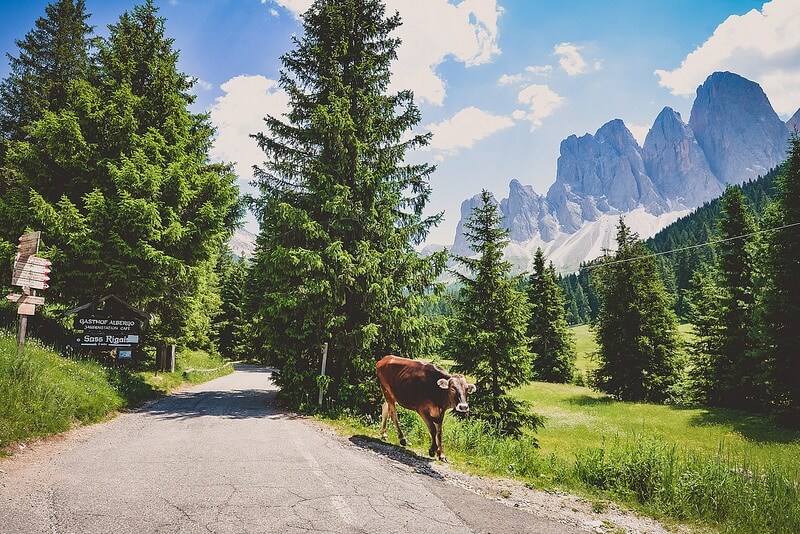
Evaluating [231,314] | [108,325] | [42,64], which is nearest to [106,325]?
[108,325]

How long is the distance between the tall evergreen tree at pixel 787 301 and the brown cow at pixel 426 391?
65.2 ft

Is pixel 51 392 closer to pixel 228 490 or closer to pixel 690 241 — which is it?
pixel 228 490

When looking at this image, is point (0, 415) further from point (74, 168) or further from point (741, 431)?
point (741, 431)

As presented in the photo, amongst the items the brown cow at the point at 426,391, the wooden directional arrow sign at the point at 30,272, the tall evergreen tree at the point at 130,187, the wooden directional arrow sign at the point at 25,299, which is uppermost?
the tall evergreen tree at the point at 130,187

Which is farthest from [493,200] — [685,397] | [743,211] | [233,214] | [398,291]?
[685,397]

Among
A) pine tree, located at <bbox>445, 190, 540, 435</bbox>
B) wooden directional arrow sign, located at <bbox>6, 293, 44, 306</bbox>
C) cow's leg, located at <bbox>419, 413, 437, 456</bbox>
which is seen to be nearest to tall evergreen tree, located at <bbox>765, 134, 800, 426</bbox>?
pine tree, located at <bbox>445, 190, 540, 435</bbox>

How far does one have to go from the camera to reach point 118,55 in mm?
16828

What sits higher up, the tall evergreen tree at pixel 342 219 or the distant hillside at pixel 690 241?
the distant hillside at pixel 690 241

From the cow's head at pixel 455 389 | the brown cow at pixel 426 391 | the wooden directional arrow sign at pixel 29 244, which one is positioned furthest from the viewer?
the wooden directional arrow sign at pixel 29 244

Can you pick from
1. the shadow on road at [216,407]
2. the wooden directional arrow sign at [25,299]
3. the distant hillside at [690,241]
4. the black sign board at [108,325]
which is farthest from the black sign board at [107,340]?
the distant hillside at [690,241]

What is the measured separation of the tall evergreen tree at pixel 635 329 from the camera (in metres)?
31.0

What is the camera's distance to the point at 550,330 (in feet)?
145

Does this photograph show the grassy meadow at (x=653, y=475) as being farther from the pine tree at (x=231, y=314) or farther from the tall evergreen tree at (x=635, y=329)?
the pine tree at (x=231, y=314)

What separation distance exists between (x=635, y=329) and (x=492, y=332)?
67.7 feet
